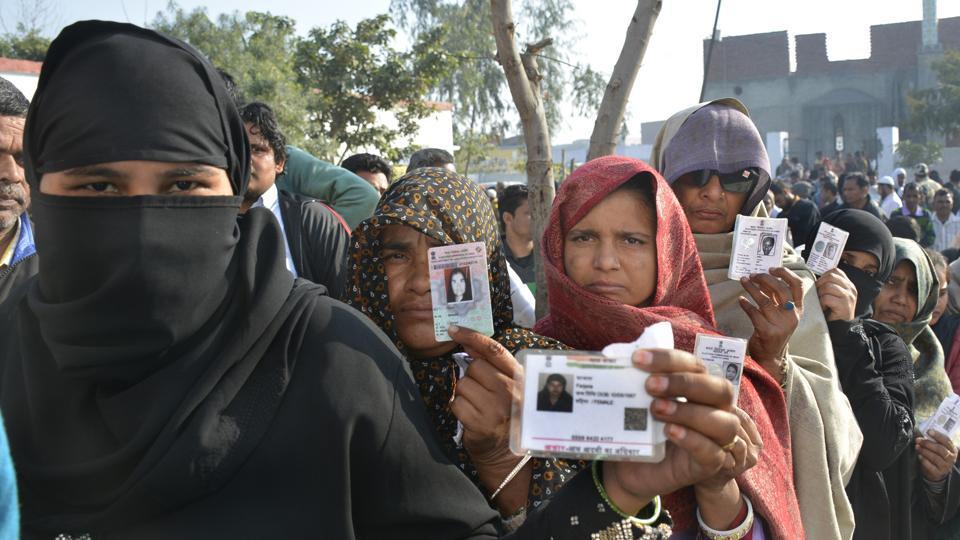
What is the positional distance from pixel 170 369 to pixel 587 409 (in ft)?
2.48

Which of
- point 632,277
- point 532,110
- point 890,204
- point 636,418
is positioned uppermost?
point 532,110

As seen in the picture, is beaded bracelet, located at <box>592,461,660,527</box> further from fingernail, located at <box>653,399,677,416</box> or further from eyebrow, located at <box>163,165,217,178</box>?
eyebrow, located at <box>163,165,217,178</box>

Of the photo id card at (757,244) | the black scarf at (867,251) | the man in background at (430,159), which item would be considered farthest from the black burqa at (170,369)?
the man in background at (430,159)

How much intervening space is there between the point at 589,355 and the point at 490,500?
2.47ft

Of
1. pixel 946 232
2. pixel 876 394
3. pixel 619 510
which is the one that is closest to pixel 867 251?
pixel 876 394

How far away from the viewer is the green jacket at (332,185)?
4652mm

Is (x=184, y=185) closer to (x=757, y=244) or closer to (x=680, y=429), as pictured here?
(x=680, y=429)

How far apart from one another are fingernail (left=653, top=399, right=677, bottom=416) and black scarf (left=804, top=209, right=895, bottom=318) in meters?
2.56

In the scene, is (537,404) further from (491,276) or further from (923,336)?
(923,336)

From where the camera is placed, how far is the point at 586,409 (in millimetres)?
1424

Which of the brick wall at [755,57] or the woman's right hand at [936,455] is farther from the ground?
the brick wall at [755,57]

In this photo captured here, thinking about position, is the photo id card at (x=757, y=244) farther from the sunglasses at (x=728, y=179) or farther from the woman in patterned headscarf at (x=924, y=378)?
the woman in patterned headscarf at (x=924, y=378)

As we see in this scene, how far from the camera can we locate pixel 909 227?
709 cm

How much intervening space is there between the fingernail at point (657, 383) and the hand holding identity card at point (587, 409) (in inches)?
0.5
